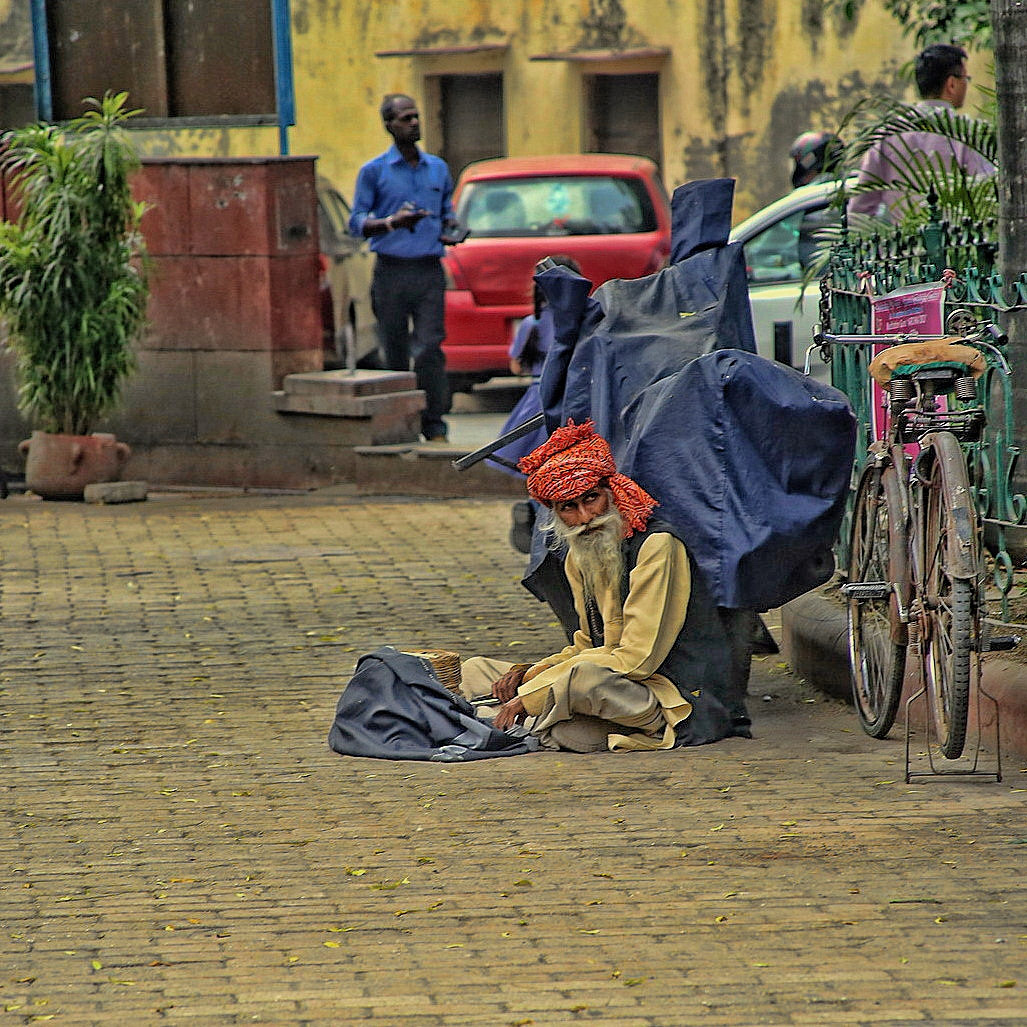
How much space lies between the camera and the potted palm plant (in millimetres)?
12836

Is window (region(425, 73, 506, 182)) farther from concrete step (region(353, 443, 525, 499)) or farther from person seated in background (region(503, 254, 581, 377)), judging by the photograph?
person seated in background (region(503, 254, 581, 377))

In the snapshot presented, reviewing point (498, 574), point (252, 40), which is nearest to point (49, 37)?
point (252, 40)

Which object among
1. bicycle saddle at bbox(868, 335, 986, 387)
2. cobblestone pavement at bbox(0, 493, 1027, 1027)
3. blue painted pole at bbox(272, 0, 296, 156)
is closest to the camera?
cobblestone pavement at bbox(0, 493, 1027, 1027)

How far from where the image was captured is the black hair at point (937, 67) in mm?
9625

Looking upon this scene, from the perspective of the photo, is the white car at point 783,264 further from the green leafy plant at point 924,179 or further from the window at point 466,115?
the window at point 466,115

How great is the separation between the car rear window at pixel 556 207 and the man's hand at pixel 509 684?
10.5 meters

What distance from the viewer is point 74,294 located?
12875 mm

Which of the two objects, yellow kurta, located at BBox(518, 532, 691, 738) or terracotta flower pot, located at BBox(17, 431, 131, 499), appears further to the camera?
terracotta flower pot, located at BBox(17, 431, 131, 499)

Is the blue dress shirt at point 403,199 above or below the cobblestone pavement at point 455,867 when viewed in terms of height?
above

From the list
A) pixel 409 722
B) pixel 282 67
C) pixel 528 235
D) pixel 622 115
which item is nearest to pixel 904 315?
pixel 409 722

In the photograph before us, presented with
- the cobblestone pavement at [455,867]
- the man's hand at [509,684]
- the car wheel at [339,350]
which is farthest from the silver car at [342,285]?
the man's hand at [509,684]

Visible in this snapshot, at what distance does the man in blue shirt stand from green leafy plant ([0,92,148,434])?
1.47 meters

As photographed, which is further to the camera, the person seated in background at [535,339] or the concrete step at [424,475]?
the concrete step at [424,475]

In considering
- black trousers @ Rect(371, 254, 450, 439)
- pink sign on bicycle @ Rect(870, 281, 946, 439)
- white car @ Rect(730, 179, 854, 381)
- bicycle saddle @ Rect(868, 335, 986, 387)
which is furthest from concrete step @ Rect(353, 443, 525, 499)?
bicycle saddle @ Rect(868, 335, 986, 387)
